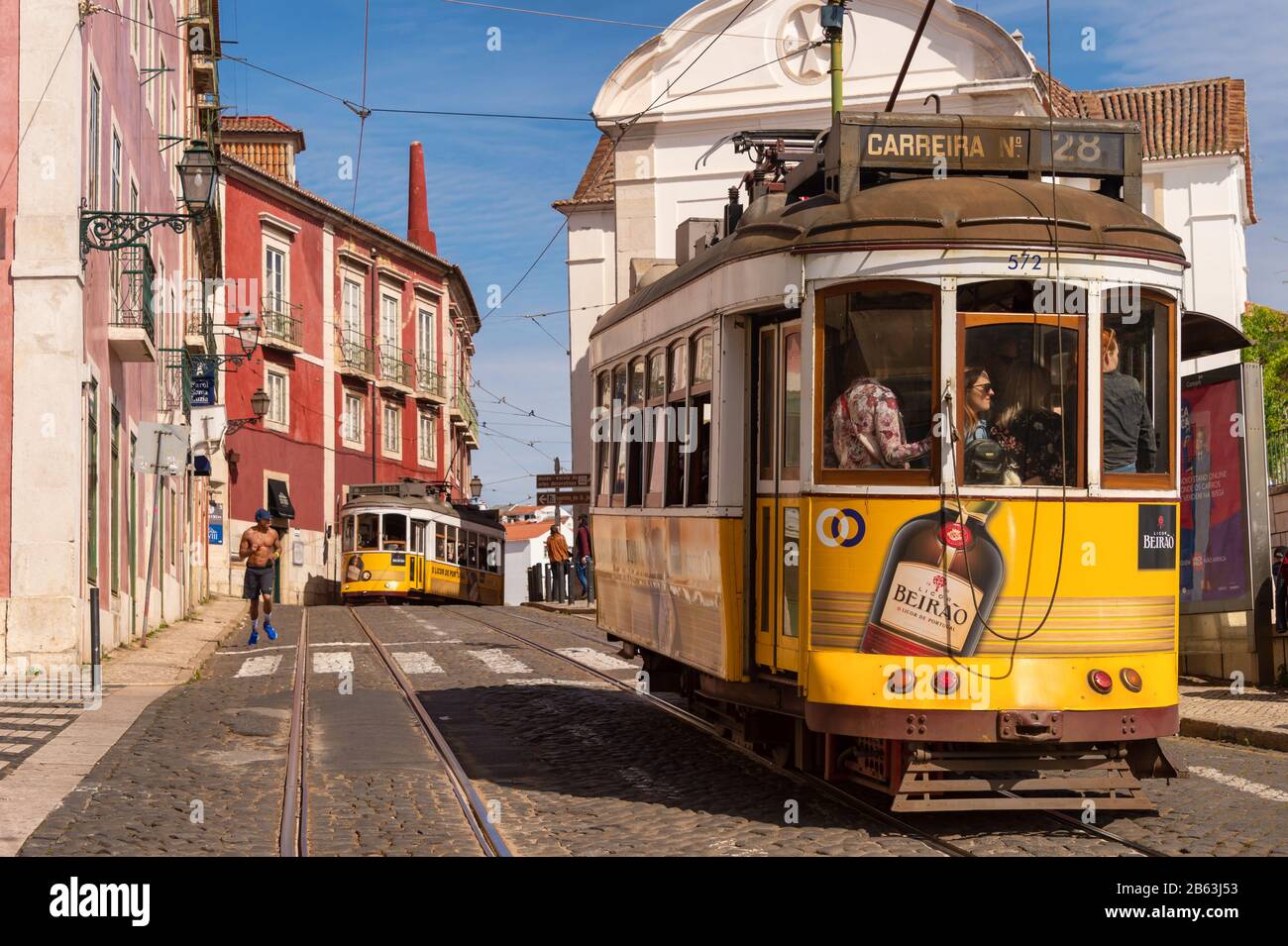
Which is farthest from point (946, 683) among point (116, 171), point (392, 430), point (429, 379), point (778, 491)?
point (429, 379)

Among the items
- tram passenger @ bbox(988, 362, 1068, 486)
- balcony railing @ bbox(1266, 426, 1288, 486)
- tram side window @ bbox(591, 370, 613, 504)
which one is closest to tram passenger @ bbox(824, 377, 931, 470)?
tram passenger @ bbox(988, 362, 1068, 486)

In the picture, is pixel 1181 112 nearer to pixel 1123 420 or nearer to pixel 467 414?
pixel 467 414

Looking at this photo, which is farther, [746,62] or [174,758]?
[746,62]

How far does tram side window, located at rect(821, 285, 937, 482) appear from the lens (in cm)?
823

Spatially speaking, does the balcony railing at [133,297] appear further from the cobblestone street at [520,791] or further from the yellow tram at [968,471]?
the yellow tram at [968,471]

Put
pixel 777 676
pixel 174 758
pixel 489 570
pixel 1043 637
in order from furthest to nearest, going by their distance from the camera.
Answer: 1. pixel 489 570
2. pixel 174 758
3. pixel 777 676
4. pixel 1043 637

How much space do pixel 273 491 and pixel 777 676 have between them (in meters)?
39.2

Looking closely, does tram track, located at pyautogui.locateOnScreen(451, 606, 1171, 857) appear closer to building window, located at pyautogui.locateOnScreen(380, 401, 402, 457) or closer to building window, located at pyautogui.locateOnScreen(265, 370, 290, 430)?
building window, located at pyautogui.locateOnScreen(265, 370, 290, 430)

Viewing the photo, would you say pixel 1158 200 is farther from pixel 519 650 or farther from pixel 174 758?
→ pixel 174 758

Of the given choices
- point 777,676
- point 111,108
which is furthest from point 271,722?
point 111,108

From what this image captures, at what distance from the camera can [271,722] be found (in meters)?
12.8

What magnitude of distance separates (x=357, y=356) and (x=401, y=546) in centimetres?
1430
